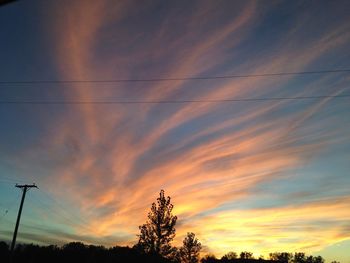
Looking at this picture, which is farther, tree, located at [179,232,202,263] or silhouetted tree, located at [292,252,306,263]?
silhouetted tree, located at [292,252,306,263]

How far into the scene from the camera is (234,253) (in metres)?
138

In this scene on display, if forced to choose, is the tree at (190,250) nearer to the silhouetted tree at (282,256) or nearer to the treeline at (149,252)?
the treeline at (149,252)

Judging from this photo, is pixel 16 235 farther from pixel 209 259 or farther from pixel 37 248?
pixel 209 259

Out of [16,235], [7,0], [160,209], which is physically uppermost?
[160,209]

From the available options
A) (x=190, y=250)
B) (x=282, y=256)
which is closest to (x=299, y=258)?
(x=282, y=256)

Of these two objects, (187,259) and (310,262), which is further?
(310,262)

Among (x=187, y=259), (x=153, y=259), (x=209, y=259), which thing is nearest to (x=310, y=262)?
A: (x=209, y=259)

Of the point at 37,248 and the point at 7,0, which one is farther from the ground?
the point at 37,248

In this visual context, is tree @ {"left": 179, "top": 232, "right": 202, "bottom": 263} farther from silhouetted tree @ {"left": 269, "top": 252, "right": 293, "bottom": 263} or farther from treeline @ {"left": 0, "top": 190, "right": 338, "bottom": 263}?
silhouetted tree @ {"left": 269, "top": 252, "right": 293, "bottom": 263}

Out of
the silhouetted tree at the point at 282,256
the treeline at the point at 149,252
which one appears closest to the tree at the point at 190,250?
the treeline at the point at 149,252

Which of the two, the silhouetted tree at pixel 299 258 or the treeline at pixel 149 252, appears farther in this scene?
the silhouetted tree at pixel 299 258

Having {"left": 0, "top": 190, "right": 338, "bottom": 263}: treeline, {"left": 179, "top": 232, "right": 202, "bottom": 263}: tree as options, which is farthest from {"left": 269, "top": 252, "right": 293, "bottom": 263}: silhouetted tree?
{"left": 179, "top": 232, "right": 202, "bottom": 263}: tree

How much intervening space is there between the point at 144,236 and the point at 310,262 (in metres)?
113

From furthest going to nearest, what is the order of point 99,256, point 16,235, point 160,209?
point 99,256, point 160,209, point 16,235
